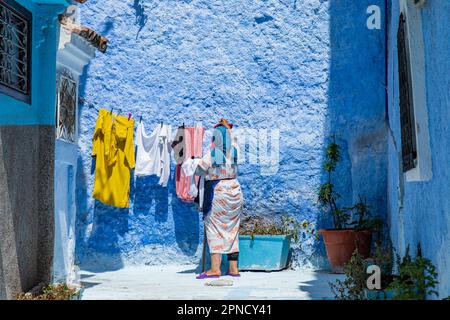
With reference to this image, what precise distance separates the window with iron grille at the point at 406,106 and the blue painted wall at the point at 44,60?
289 centimetres

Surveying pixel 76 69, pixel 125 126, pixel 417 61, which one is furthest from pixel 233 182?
pixel 417 61

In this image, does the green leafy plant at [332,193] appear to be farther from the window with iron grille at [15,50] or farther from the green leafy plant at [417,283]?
the green leafy plant at [417,283]

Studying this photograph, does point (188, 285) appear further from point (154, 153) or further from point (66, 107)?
point (154, 153)

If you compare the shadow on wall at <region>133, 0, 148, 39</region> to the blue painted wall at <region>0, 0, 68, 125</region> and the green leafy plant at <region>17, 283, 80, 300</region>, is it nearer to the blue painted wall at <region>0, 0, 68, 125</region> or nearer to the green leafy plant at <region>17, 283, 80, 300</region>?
the blue painted wall at <region>0, 0, 68, 125</region>

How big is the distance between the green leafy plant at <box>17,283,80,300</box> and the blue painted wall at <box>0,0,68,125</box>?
4.53 feet

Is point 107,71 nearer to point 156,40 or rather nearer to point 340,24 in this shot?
point 156,40

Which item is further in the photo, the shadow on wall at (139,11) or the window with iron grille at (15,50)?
the shadow on wall at (139,11)

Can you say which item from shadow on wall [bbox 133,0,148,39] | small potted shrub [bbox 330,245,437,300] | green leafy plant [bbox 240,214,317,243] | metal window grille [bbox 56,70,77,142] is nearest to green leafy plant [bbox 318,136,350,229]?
green leafy plant [bbox 240,214,317,243]

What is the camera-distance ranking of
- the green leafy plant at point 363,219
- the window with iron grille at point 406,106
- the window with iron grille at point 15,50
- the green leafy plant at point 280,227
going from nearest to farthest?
1. the window with iron grille at point 406,106
2. the window with iron grille at point 15,50
3. the green leafy plant at point 363,219
4. the green leafy plant at point 280,227

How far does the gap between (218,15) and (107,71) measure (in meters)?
1.74

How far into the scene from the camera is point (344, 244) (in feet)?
33.0

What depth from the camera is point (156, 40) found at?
11438mm

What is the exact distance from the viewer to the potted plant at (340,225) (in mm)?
10062

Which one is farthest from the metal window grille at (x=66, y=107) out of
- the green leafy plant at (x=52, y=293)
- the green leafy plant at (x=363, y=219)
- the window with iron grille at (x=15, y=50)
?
the green leafy plant at (x=363, y=219)
